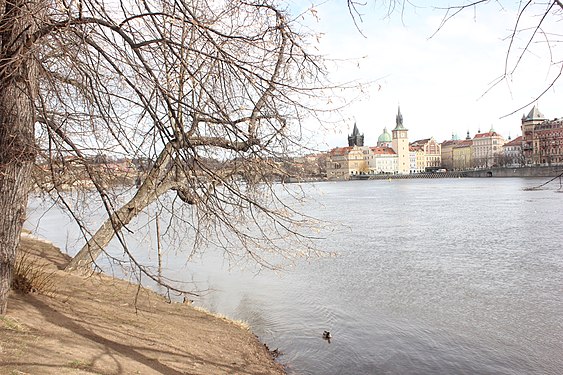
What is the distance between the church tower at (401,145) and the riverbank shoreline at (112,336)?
147816mm

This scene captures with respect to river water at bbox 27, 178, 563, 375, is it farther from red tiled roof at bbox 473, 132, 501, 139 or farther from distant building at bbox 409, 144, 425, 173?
distant building at bbox 409, 144, 425, 173

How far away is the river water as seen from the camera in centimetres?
936

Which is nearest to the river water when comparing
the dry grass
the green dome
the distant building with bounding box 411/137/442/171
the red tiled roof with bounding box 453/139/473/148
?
the dry grass

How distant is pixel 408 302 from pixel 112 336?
27.2 feet

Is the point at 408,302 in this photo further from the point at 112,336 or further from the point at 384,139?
the point at 384,139

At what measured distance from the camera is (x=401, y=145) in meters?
154

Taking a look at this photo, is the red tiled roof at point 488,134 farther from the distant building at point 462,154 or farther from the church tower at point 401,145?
the church tower at point 401,145

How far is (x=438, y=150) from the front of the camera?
167750mm

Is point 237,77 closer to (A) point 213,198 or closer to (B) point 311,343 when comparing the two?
(A) point 213,198

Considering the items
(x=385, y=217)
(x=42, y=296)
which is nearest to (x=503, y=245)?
(x=385, y=217)

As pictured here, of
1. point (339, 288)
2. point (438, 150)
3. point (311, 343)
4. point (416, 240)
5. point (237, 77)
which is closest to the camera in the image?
point (237, 77)

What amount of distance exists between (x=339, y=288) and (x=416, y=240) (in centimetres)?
898

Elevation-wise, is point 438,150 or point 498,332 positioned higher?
point 438,150

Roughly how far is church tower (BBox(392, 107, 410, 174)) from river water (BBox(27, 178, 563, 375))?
133 metres
